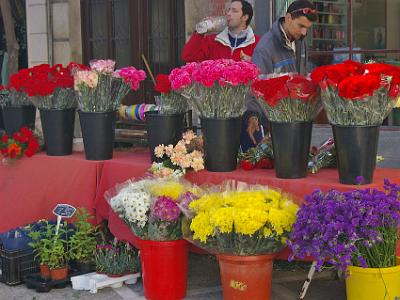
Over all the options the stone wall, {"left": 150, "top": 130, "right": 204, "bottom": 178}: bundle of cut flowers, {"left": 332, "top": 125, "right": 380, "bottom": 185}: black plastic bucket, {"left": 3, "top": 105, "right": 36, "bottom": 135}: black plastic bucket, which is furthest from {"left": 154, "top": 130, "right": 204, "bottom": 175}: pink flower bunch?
the stone wall

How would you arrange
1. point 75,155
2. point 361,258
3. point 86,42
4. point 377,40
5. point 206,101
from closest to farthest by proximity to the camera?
point 361,258 → point 206,101 → point 75,155 → point 377,40 → point 86,42

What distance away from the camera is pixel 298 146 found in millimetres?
4379

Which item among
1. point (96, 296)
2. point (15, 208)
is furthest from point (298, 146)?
point (15, 208)

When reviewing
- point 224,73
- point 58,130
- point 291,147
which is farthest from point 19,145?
point 291,147

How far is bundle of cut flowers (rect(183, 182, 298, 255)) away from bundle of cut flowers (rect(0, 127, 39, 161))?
224 cm

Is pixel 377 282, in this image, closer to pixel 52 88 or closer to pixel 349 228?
pixel 349 228

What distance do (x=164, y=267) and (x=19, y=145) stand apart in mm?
2182

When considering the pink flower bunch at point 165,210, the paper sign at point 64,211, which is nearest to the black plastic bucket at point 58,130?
the paper sign at point 64,211

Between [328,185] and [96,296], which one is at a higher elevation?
[328,185]

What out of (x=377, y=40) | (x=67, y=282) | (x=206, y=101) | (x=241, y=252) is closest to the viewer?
(x=241, y=252)

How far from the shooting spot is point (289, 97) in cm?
428

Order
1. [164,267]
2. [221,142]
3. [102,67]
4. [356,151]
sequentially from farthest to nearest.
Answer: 1. [102,67]
2. [221,142]
3. [164,267]
4. [356,151]

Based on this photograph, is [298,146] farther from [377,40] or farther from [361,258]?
[377,40]

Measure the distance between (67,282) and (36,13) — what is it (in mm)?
5975
